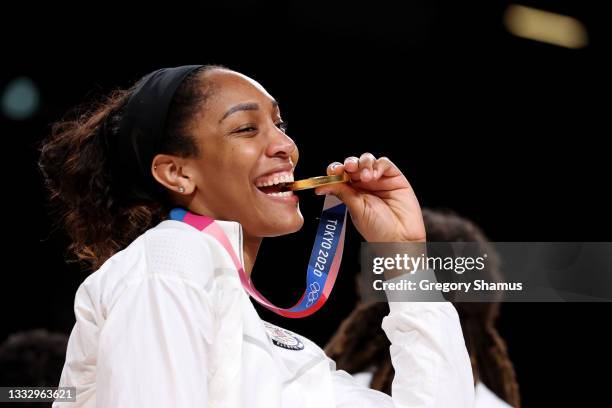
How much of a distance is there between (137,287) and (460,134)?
2521 millimetres

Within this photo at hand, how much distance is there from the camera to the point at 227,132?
1603 mm

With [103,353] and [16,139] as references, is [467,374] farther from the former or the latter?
[16,139]

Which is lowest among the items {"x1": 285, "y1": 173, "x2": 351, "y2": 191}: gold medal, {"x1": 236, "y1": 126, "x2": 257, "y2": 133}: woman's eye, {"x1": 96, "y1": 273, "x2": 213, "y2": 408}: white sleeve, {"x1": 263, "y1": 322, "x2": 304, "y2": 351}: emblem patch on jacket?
{"x1": 96, "y1": 273, "x2": 213, "y2": 408}: white sleeve

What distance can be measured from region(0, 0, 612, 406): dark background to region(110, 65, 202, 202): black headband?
1.47 m

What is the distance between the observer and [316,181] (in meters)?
1.71

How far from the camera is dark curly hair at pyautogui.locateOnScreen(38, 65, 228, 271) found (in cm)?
162

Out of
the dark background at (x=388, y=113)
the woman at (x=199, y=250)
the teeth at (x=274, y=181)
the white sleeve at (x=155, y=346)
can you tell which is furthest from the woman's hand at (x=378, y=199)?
the dark background at (x=388, y=113)

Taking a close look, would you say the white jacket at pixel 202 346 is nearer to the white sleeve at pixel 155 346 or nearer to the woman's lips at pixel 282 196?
the white sleeve at pixel 155 346

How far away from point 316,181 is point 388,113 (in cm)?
179

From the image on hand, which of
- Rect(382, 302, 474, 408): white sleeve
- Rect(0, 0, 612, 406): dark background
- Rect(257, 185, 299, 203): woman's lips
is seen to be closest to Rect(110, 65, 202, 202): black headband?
Rect(257, 185, 299, 203): woman's lips

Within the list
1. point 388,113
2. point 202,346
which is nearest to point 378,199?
point 202,346

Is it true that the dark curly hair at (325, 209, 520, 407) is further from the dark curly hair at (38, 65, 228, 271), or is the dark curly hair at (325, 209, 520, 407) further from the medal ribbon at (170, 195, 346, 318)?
the dark curly hair at (38, 65, 228, 271)

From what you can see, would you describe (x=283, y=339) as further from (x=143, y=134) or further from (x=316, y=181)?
(x=143, y=134)

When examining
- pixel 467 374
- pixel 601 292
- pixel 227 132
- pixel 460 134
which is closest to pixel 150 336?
pixel 227 132
